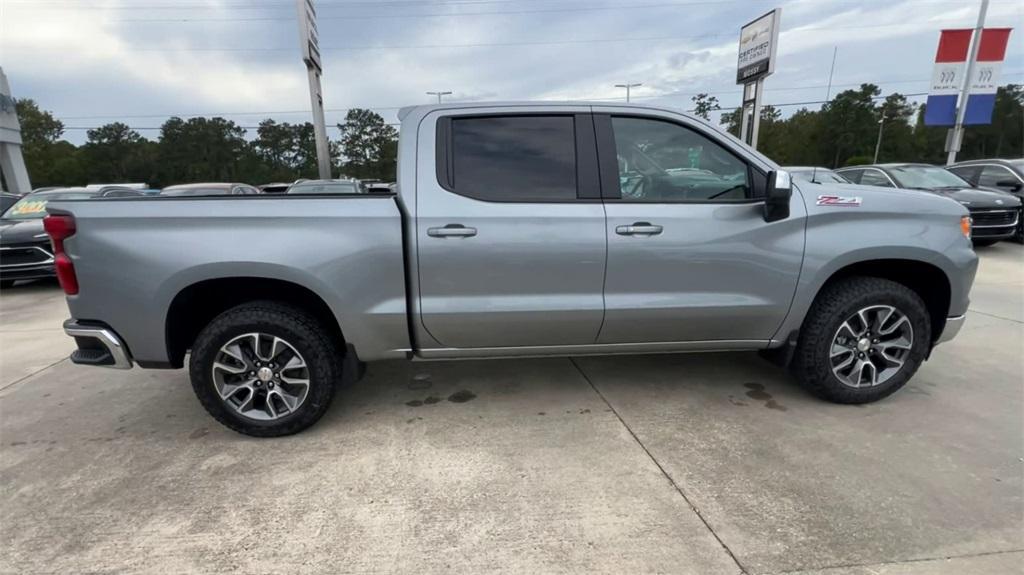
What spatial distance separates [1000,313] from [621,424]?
517 cm

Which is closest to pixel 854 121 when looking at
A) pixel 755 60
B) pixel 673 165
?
pixel 755 60

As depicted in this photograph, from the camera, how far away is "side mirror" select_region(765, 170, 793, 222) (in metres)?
2.74

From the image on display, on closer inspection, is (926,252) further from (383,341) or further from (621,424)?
(383,341)

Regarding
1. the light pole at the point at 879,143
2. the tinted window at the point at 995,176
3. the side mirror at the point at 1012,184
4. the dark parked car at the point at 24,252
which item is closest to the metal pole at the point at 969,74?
the tinted window at the point at 995,176

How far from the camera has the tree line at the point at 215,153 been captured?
212 ft

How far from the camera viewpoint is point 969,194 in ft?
30.1

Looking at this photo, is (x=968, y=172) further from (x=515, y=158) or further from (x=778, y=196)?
(x=515, y=158)

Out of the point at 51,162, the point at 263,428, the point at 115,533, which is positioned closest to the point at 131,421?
the point at 263,428

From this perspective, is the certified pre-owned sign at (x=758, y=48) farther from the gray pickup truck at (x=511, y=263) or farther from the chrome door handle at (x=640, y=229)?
the chrome door handle at (x=640, y=229)

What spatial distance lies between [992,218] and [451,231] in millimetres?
11040

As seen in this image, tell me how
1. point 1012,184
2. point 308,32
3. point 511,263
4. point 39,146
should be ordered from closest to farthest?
point 511,263
point 1012,184
point 308,32
point 39,146

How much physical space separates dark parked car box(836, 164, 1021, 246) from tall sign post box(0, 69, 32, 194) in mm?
30368

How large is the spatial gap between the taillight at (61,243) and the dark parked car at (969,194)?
11616mm

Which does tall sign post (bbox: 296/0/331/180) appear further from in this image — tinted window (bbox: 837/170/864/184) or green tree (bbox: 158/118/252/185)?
green tree (bbox: 158/118/252/185)
